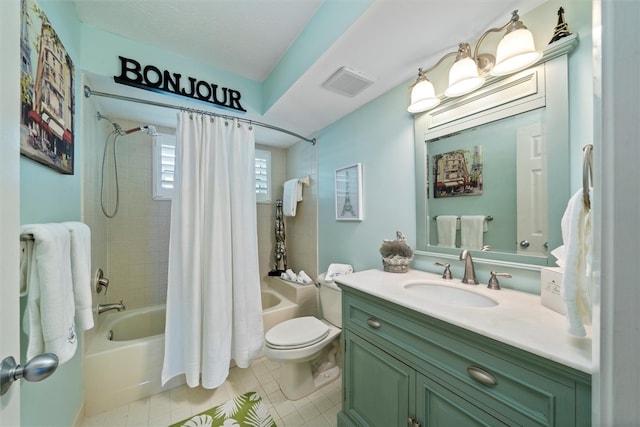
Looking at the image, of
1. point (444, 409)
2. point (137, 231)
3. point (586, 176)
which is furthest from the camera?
point (137, 231)

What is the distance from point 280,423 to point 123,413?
3.24 feet

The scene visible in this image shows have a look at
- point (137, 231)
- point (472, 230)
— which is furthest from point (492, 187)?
point (137, 231)

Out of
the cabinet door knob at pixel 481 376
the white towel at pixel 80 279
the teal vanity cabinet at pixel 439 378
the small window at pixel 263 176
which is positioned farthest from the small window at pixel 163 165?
the cabinet door knob at pixel 481 376

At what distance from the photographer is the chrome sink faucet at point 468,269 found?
1159mm

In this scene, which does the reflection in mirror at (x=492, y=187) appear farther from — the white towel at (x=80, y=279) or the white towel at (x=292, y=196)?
the white towel at (x=80, y=279)

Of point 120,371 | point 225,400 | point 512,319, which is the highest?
point 512,319

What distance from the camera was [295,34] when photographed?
1526 millimetres

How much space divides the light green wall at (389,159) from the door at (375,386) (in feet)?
2.02

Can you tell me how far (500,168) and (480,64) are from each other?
54 cm

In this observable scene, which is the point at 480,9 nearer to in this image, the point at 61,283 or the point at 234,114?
the point at 234,114

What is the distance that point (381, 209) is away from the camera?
1.70 metres

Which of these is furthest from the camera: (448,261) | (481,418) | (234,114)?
(234,114)

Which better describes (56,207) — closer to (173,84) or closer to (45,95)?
(45,95)

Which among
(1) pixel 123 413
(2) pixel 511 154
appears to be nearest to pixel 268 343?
(1) pixel 123 413
